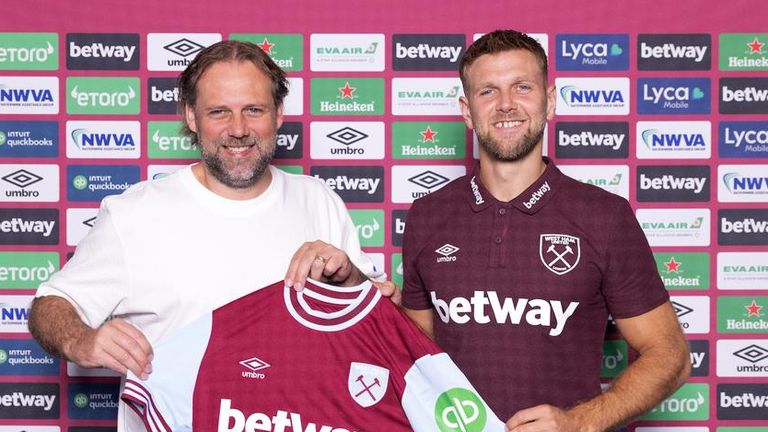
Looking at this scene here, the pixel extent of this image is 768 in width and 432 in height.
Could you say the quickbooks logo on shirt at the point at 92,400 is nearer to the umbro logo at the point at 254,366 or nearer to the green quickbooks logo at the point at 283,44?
the green quickbooks logo at the point at 283,44

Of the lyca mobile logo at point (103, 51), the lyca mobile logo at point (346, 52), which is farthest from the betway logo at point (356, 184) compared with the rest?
the lyca mobile logo at point (103, 51)

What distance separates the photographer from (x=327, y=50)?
110 inches

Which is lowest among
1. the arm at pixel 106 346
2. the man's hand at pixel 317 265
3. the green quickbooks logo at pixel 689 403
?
the green quickbooks logo at pixel 689 403

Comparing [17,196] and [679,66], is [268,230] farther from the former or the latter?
[679,66]

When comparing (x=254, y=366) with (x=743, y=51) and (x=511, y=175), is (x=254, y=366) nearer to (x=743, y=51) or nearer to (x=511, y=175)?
(x=511, y=175)

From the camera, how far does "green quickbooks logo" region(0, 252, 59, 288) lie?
2807 millimetres

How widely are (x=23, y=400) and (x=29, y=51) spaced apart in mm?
1266

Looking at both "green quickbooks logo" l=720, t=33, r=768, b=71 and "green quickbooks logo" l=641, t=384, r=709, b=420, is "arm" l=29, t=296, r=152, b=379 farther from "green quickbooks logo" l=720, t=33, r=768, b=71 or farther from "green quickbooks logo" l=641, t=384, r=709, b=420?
"green quickbooks logo" l=720, t=33, r=768, b=71

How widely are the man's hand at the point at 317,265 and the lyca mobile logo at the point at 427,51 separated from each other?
126 cm

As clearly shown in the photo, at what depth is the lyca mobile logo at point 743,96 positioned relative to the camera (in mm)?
2809

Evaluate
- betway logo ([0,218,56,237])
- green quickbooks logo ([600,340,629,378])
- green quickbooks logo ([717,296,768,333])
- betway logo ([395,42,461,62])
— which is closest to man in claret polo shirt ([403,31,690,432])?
betway logo ([395,42,461,62])

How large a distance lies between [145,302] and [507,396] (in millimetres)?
877

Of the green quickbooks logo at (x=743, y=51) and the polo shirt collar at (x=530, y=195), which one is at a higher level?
the green quickbooks logo at (x=743, y=51)
